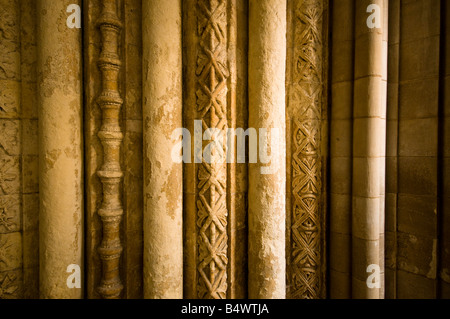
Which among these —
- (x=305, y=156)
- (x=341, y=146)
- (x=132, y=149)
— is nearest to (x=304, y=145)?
(x=305, y=156)

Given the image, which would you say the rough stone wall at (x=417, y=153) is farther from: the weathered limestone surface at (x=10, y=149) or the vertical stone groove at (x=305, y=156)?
the weathered limestone surface at (x=10, y=149)

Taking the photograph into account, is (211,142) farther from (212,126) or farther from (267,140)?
(267,140)

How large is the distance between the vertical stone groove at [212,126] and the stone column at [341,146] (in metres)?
0.90

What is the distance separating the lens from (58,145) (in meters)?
1.18

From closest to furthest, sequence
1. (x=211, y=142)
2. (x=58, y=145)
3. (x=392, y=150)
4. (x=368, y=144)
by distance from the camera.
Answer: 1. (x=58, y=145)
2. (x=211, y=142)
3. (x=368, y=144)
4. (x=392, y=150)

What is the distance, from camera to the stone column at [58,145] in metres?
1.17

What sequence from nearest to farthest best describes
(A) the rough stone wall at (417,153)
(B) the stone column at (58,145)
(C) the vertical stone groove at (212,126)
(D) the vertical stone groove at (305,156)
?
(B) the stone column at (58,145), (C) the vertical stone groove at (212,126), (A) the rough stone wall at (417,153), (D) the vertical stone groove at (305,156)

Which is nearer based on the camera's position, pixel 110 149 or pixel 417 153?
pixel 110 149

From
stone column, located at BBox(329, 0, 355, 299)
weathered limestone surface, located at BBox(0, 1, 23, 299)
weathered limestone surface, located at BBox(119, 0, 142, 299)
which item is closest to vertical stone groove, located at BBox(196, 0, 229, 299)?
weathered limestone surface, located at BBox(119, 0, 142, 299)

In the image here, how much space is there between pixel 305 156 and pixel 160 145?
1053 mm

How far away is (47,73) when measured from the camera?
1171mm

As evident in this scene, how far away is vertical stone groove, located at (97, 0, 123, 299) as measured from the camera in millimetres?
1242

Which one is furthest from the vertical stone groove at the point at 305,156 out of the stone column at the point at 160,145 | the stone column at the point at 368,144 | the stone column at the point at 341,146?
the stone column at the point at 160,145
